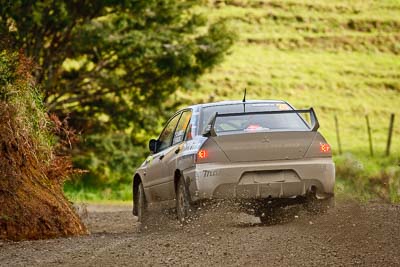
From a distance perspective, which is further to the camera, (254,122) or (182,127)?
(182,127)

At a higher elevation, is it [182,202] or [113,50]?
[113,50]

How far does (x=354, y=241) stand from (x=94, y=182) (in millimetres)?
27737

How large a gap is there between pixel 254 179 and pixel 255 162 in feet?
0.66

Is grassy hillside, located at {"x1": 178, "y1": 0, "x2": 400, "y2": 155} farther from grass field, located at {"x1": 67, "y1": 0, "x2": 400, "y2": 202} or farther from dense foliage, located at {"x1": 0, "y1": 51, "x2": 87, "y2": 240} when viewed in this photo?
dense foliage, located at {"x1": 0, "y1": 51, "x2": 87, "y2": 240}

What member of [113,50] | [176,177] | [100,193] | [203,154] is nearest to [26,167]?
[176,177]

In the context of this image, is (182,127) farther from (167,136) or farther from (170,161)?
(167,136)

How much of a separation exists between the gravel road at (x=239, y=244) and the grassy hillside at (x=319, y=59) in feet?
124

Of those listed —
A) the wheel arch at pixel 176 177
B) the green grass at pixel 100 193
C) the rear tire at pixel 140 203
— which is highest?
the wheel arch at pixel 176 177

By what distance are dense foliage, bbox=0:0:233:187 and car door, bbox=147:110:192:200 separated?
18.7 metres

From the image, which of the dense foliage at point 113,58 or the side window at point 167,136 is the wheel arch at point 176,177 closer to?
the side window at point 167,136

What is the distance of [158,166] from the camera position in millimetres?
14828

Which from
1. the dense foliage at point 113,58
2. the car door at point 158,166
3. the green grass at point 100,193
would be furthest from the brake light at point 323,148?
the dense foliage at point 113,58

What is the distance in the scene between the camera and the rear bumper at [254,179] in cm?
1291

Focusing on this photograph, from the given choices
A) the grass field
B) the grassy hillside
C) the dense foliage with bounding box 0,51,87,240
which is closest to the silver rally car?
the dense foliage with bounding box 0,51,87,240
